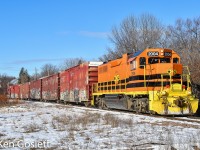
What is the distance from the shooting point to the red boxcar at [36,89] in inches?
2105

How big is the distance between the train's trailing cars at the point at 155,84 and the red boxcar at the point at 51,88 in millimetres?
Answer: 21160

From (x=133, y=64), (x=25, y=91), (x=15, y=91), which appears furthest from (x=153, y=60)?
(x=15, y=91)

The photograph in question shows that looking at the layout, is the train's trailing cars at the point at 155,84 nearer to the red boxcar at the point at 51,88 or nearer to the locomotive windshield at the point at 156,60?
the locomotive windshield at the point at 156,60

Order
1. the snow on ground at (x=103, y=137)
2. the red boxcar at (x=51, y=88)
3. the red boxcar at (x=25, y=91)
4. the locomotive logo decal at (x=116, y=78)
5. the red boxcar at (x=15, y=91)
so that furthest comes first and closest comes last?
the red boxcar at (x=15, y=91) < the red boxcar at (x=25, y=91) < the red boxcar at (x=51, y=88) < the locomotive logo decal at (x=116, y=78) < the snow on ground at (x=103, y=137)

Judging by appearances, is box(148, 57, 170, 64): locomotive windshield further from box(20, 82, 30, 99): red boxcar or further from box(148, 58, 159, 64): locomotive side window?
box(20, 82, 30, 99): red boxcar

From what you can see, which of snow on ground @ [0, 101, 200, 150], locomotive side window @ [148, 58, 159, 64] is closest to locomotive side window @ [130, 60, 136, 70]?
locomotive side window @ [148, 58, 159, 64]

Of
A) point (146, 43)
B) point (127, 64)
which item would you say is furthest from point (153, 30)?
point (127, 64)

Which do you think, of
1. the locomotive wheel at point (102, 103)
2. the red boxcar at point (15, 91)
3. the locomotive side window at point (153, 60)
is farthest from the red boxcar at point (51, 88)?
the red boxcar at point (15, 91)

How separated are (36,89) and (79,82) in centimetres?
2585

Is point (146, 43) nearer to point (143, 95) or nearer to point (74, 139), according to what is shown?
point (143, 95)

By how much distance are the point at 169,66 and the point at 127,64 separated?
3463 mm

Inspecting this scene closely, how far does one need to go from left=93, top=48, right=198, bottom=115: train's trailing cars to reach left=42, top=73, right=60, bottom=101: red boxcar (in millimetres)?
21160

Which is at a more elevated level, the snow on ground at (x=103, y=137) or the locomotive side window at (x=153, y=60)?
the locomotive side window at (x=153, y=60)

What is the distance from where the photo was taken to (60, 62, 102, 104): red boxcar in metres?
28.8
